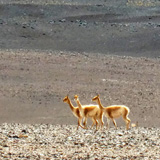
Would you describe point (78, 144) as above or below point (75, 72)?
below

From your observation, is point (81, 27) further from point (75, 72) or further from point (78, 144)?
point (78, 144)

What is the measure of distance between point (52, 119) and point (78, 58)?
29.2 feet

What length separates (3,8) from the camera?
34406mm

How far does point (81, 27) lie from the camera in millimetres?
30969

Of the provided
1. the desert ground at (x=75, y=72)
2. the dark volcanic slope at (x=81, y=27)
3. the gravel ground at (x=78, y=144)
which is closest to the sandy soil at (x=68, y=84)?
the desert ground at (x=75, y=72)

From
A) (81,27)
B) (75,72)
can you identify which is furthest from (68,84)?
(81,27)

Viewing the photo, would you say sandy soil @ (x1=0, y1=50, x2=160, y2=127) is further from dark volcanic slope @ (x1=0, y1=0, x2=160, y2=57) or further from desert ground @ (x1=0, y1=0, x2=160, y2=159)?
dark volcanic slope @ (x1=0, y1=0, x2=160, y2=57)

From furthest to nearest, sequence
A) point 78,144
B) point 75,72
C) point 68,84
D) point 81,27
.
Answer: point 81,27, point 75,72, point 68,84, point 78,144

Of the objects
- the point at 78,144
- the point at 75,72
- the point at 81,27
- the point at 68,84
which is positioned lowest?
the point at 78,144

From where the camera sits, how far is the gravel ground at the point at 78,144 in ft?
33.1

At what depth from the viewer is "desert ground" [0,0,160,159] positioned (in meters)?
11.4

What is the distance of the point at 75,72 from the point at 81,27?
8962 millimetres

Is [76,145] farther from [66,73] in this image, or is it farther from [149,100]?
[66,73]

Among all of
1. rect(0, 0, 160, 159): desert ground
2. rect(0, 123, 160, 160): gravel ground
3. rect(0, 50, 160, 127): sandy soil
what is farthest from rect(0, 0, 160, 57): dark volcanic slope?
rect(0, 123, 160, 160): gravel ground
